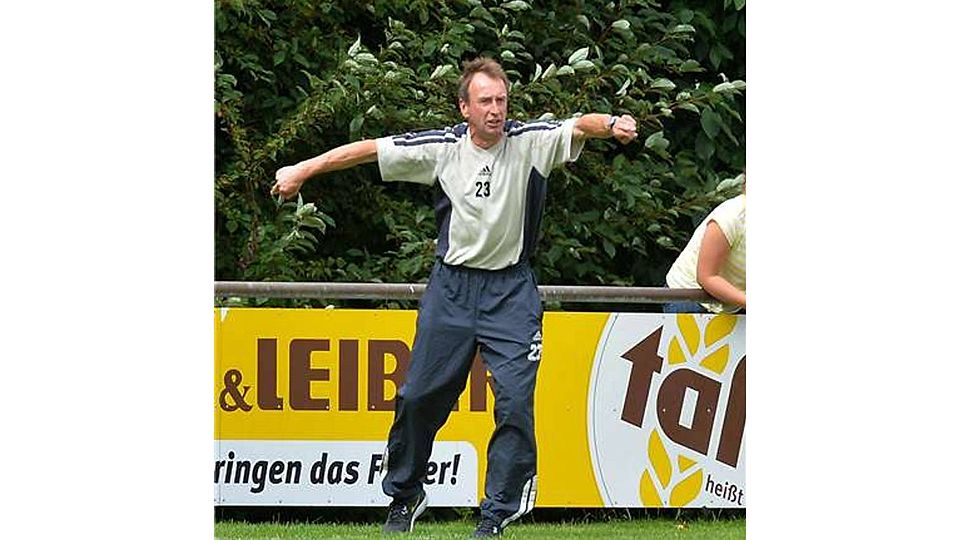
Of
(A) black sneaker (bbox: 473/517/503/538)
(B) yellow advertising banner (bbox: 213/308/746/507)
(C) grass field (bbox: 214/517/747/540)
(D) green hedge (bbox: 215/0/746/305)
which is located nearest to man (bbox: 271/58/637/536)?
(A) black sneaker (bbox: 473/517/503/538)

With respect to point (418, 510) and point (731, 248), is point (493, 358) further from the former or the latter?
point (731, 248)

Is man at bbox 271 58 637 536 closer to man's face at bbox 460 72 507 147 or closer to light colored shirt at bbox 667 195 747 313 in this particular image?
man's face at bbox 460 72 507 147

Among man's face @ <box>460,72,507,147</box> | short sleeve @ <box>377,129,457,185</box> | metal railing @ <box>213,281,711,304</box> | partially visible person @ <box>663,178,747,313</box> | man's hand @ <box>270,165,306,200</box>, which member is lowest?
metal railing @ <box>213,281,711,304</box>

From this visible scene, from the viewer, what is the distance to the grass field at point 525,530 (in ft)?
22.9

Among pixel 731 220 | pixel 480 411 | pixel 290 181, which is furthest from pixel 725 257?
pixel 290 181

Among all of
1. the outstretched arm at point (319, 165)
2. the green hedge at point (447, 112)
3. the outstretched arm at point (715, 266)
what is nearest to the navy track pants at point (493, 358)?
the outstretched arm at point (319, 165)

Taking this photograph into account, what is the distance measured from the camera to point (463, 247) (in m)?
6.68

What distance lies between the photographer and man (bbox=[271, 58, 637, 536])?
21.8 feet

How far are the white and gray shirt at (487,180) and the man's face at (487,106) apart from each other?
7 centimetres

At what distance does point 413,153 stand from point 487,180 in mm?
312

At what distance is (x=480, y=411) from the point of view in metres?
7.59
